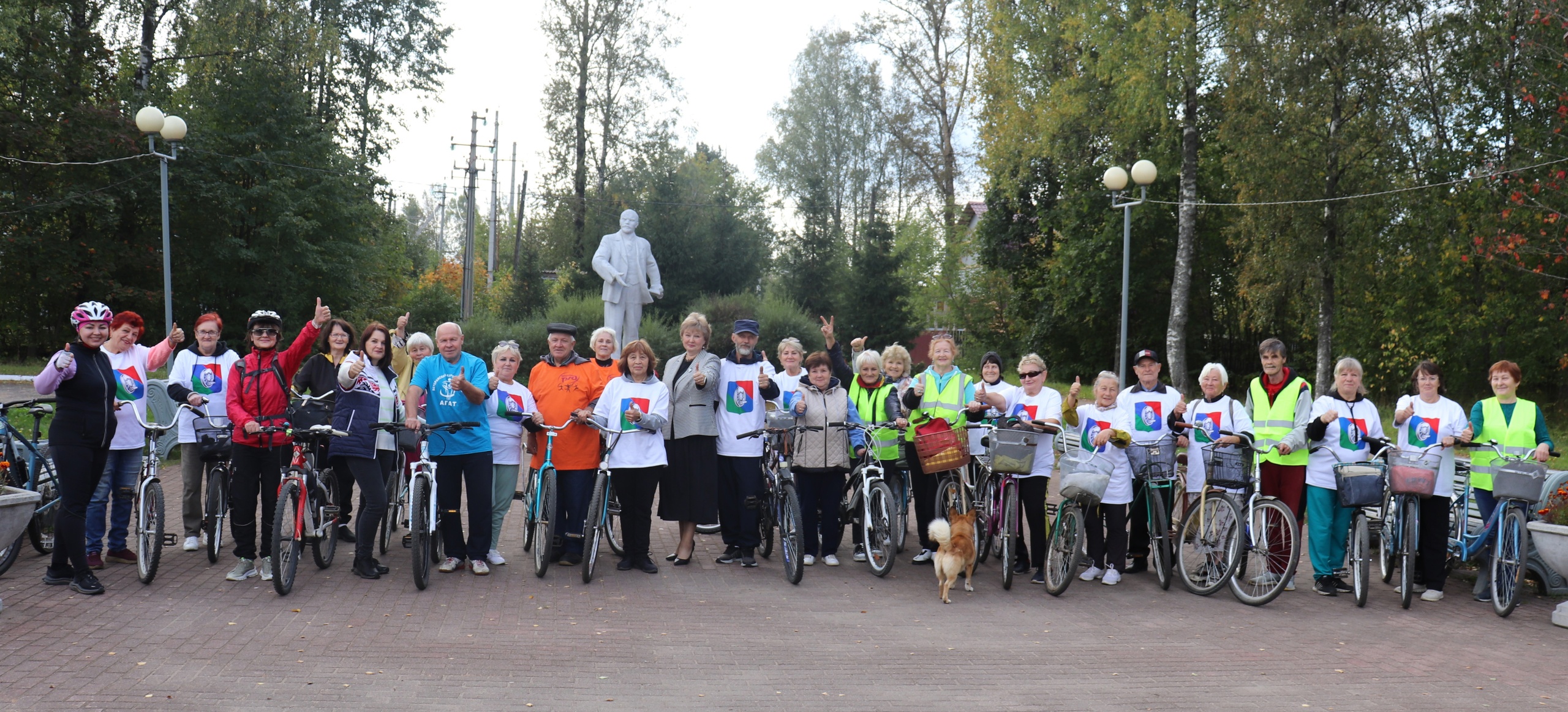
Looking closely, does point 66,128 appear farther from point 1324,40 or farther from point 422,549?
point 1324,40

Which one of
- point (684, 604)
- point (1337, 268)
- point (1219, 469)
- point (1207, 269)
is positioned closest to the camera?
point (684, 604)

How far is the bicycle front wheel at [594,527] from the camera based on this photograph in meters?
7.44

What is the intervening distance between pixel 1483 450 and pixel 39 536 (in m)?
10.1

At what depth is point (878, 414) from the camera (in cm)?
833

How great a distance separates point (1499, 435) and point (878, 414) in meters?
4.23

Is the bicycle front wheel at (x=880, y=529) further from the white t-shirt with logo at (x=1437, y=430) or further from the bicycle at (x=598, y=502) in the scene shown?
the white t-shirt with logo at (x=1437, y=430)

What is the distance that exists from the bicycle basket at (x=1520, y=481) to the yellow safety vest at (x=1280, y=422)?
3.77ft

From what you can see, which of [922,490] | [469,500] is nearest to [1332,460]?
[922,490]

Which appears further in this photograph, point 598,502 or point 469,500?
point 469,500

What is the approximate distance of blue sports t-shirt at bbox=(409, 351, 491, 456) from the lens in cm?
749

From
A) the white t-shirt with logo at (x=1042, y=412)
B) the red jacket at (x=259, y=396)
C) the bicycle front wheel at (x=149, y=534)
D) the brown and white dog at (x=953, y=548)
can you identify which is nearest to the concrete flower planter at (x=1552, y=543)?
the white t-shirt with logo at (x=1042, y=412)

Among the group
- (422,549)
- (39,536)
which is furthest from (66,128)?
(422,549)

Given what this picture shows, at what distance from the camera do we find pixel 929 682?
5.29 m

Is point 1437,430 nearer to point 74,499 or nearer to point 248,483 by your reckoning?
point 248,483
